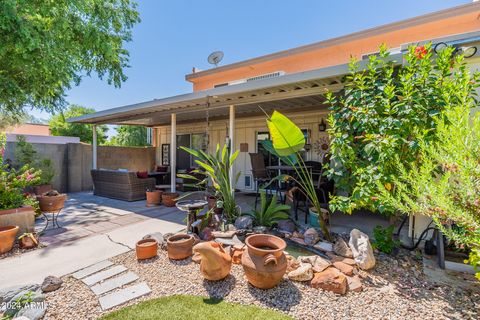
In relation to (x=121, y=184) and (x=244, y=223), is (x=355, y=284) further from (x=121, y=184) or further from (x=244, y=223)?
(x=121, y=184)

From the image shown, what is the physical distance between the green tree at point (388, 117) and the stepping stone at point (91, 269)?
3207 millimetres

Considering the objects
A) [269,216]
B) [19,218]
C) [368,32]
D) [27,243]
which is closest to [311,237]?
[269,216]

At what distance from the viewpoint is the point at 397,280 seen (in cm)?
265

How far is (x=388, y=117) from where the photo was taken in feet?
9.40

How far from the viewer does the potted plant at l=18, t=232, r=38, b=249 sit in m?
3.49

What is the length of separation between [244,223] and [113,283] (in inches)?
80.4

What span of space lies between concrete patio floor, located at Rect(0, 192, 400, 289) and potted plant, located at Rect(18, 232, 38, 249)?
168mm

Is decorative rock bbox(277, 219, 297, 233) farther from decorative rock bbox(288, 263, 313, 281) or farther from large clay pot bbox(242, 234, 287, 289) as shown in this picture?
large clay pot bbox(242, 234, 287, 289)

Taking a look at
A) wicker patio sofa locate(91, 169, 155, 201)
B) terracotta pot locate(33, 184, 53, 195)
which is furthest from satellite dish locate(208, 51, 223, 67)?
terracotta pot locate(33, 184, 53, 195)

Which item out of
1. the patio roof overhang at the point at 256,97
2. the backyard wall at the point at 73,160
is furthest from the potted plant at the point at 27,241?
the backyard wall at the point at 73,160

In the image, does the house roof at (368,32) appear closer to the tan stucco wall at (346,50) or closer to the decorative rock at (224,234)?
the tan stucco wall at (346,50)

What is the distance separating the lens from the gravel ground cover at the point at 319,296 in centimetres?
215

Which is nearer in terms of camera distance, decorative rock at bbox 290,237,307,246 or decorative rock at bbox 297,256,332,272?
decorative rock at bbox 297,256,332,272

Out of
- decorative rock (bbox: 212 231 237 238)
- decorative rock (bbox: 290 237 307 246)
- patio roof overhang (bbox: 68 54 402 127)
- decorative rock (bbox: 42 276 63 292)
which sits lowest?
decorative rock (bbox: 42 276 63 292)
